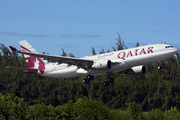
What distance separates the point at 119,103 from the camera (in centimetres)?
8400

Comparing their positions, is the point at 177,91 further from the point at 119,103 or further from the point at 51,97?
the point at 51,97

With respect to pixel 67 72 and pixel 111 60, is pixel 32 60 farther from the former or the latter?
pixel 111 60

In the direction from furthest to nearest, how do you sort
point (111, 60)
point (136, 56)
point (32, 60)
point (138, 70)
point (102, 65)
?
point (32, 60)
point (138, 70)
point (111, 60)
point (102, 65)
point (136, 56)

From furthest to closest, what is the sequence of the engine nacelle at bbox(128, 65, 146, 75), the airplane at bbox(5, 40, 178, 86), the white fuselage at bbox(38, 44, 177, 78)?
1. the engine nacelle at bbox(128, 65, 146, 75)
2. the airplane at bbox(5, 40, 178, 86)
3. the white fuselage at bbox(38, 44, 177, 78)

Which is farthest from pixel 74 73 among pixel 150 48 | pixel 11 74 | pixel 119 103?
pixel 11 74

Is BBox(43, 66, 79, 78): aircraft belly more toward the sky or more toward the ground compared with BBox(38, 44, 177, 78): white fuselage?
more toward the ground

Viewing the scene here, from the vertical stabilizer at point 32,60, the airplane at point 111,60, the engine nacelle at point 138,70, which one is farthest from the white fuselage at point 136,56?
the vertical stabilizer at point 32,60

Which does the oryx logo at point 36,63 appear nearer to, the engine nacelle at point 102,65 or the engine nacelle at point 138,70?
the engine nacelle at point 102,65

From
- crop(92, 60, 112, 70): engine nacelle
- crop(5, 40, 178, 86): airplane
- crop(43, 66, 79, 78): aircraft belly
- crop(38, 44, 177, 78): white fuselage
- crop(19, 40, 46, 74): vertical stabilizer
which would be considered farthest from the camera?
crop(19, 40, 46, 74): vertical stabilizer

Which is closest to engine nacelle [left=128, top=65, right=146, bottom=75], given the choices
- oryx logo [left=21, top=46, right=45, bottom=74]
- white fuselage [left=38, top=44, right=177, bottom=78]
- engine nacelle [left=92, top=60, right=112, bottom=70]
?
white fuselage [left=38, top=44, right=177, bottom=78]

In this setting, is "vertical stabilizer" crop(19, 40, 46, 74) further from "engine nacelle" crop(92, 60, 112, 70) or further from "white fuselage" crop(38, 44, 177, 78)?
"engine nacelle" crop(92, 60, 112, 70)

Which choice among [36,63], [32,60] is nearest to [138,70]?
[36,63]

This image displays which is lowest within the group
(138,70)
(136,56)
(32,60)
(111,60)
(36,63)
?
(138,70)

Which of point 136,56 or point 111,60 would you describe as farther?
point 111,60
